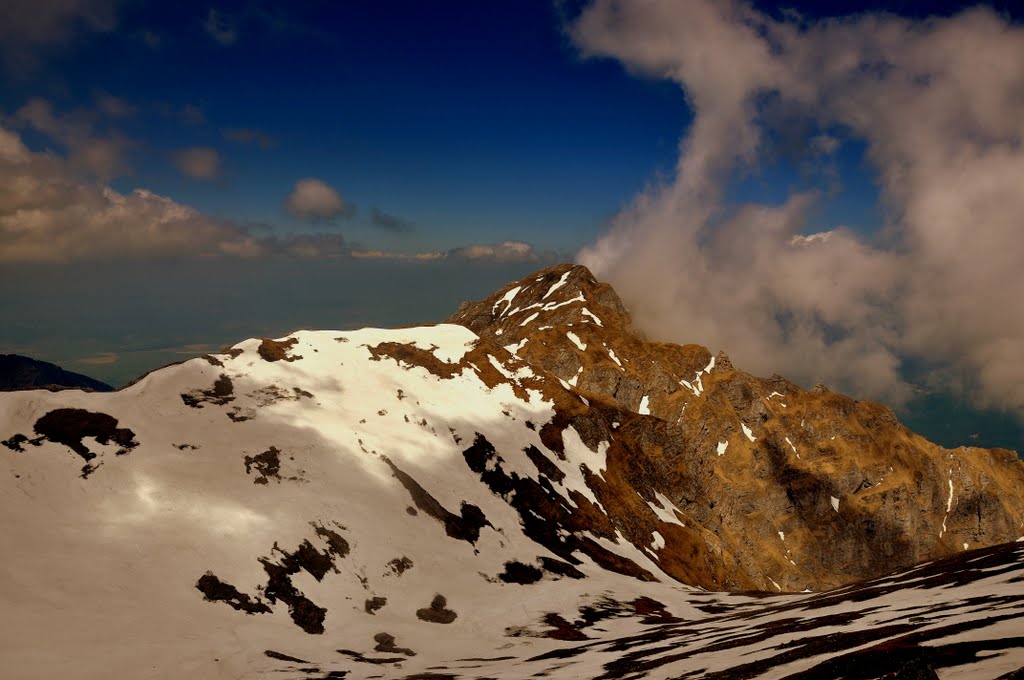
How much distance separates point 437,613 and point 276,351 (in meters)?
68.3

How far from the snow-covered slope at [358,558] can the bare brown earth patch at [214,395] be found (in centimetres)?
35

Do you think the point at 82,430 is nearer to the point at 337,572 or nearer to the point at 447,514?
the point at 337,572

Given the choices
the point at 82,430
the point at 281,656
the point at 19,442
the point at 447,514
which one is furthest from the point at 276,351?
the point at 281,656

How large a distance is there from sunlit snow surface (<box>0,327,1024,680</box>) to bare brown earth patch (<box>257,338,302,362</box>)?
0.96m

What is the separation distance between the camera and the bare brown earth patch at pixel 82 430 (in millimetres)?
83625

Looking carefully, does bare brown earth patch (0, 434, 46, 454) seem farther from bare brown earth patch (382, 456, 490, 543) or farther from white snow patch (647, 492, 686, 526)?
white snow patch (647, 492, 686, 526)

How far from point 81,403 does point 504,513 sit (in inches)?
2860

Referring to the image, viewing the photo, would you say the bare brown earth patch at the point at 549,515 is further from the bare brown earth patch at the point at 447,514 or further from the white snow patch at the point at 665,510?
the white snow patch at the point at 665,510

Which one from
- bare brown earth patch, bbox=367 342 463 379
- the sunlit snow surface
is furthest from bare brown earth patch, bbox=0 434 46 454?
bare brown earth patch, bbox=367 342 463 379

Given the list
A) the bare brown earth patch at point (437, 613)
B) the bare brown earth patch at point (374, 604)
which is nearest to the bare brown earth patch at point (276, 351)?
the bare brown earth patch at point (374, 604)

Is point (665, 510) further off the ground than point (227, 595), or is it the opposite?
point (665, 510)

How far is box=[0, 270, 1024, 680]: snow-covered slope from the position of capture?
55219mm

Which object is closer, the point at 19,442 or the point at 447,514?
the point at 19,442

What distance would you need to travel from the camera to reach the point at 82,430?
86688 millimetres
